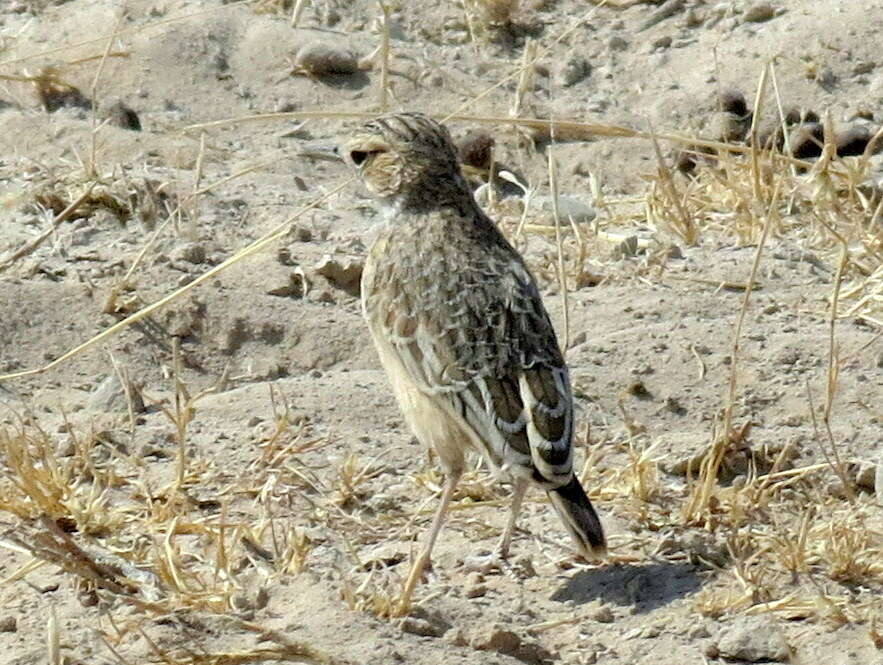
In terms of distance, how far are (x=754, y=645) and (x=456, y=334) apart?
128cm

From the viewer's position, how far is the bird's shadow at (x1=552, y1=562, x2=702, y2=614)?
5.03 metres

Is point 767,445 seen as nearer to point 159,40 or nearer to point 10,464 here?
point 10,464

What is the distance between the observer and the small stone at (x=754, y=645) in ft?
15.3

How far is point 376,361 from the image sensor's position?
667 centimetres

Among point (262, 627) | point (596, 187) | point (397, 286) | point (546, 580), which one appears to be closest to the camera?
point (262, 627)

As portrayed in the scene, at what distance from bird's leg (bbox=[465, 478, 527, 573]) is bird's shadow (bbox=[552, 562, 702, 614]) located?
0.21 metres

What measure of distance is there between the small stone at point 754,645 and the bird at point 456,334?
44cm

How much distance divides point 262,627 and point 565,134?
4.18 m

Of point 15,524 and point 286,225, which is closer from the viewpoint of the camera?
point 15,524

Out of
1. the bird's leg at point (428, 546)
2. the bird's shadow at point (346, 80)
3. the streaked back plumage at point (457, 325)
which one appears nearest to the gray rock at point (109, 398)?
the streaked back plumage at point (457, 325)

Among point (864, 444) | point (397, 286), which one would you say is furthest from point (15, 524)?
point (864, 444)

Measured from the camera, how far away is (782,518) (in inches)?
215

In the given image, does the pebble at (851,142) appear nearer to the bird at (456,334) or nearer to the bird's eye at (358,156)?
the bird at (456,334)

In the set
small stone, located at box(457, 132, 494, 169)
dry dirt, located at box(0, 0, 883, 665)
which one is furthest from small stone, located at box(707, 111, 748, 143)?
small stone, located at box(457, 132, 494, 169)
